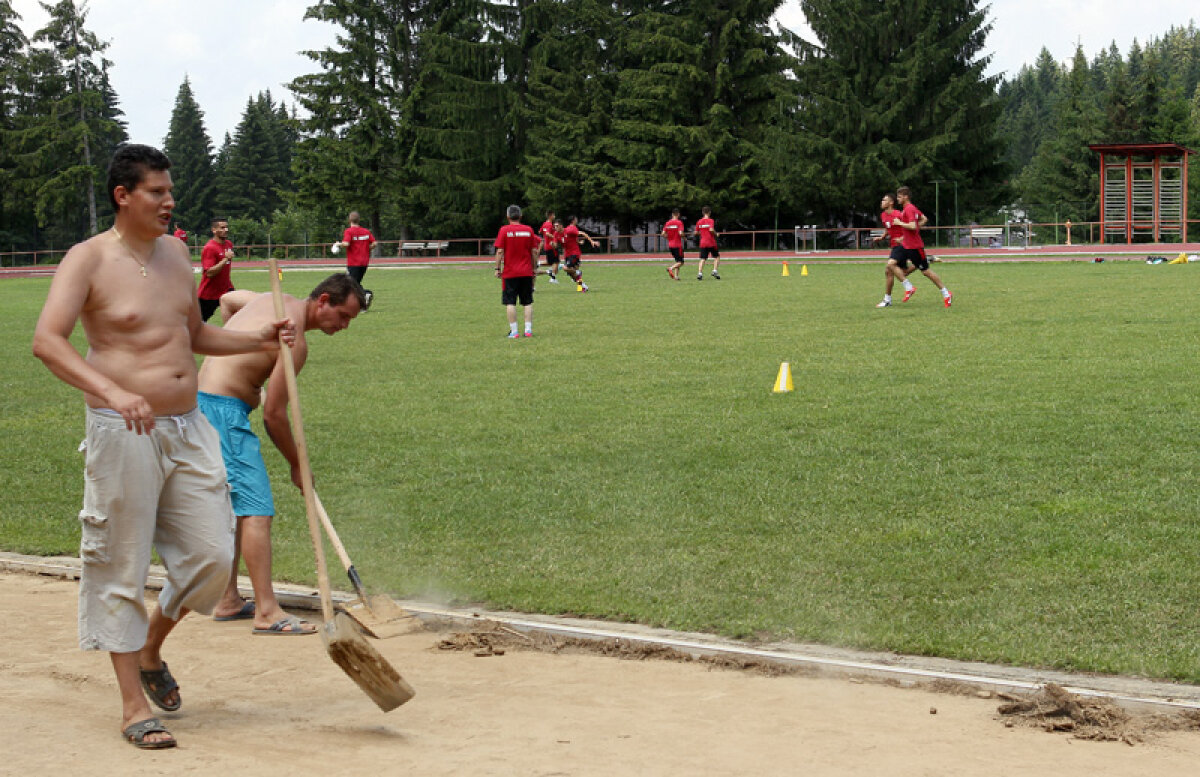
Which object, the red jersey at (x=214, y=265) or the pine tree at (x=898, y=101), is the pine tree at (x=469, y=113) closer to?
the pine tree at (x=898, y=101)

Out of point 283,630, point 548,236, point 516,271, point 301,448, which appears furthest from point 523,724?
point 548,236

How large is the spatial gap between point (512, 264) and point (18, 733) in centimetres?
1476

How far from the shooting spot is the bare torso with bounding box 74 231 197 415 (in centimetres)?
452

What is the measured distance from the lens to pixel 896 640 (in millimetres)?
5598

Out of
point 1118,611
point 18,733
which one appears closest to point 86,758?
point 18,733

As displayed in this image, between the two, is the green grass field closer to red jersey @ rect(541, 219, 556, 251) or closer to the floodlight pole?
red jersey @ rect(541, 219, 556, 251)

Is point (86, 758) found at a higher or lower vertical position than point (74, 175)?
lower

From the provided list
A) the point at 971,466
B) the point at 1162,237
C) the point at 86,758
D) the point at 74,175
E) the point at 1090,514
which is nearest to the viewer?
the point at 86,758

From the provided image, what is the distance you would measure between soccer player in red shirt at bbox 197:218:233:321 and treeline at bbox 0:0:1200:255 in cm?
4053

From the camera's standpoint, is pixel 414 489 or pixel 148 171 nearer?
pixel 148 171

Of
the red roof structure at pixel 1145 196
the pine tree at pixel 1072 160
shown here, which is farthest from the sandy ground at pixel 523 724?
the pine tree at pixel 1072 160

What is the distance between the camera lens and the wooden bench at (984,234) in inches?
1873

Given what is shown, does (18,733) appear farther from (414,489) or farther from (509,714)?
(414,489)

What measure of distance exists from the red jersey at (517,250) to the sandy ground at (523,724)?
44.0 ft
